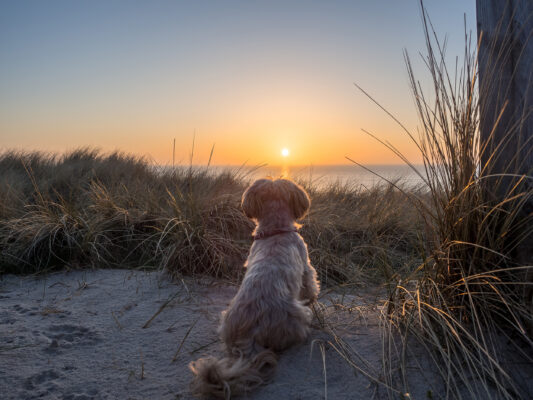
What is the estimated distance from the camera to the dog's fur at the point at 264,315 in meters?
2.02

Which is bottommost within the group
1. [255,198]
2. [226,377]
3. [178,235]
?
[226,377]

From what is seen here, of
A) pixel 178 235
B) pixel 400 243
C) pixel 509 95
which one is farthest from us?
pixel 400 243

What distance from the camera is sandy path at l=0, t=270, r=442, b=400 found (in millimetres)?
2152

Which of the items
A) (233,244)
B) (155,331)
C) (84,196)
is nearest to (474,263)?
(155,331)

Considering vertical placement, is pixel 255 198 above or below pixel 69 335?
above

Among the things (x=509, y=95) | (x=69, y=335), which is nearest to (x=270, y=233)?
(x=69, y=335)

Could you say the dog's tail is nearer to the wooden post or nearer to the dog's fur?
the dog's fur

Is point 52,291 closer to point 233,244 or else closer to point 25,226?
point 25,226

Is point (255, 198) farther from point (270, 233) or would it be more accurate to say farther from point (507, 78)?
point (507, 78)

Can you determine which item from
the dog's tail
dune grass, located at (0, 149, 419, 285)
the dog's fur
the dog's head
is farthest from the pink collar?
the dog's tail

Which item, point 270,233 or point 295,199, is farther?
point 295,199

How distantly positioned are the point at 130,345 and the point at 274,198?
5.21ft

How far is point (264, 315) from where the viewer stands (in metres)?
2.36

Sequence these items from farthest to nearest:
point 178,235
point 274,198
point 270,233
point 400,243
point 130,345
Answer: point 400,243, point 178,235, point 274,198, point 270,233, point 130,345
